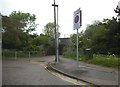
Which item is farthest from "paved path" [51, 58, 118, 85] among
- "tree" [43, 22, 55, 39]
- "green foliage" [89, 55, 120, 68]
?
"tree" [43, 22, 55, 39]

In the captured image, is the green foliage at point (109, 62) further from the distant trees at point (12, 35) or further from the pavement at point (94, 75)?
the distant trees at point (12, 35)

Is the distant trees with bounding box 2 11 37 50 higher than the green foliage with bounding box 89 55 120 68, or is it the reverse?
the distant trees with bounding box 2 11 37 50

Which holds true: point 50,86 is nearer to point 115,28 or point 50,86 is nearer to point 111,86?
point 111,86

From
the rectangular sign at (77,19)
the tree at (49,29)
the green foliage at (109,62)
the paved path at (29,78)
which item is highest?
the tree at (49,29)

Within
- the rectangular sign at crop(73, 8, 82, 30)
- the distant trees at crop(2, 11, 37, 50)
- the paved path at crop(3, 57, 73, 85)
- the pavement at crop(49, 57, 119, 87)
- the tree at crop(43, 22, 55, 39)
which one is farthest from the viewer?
the tree at crop(43, 22, 55, 39)

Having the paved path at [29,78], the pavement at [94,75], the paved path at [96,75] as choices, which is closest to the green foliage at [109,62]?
the pavement at [94,75]

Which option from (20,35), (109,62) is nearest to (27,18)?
(20,35)

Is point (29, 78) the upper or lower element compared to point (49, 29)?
lower

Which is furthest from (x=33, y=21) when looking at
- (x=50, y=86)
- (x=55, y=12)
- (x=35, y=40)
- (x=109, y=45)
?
(x=50, y=86)

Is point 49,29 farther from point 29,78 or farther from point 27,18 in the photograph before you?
point 29,78

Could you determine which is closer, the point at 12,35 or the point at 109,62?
the point at 109,62

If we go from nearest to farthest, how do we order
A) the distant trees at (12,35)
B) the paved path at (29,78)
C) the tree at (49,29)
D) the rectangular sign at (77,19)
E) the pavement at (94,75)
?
the paved path at (29,78), the pavement at (94,75), the rectangular sign at (77,19), the distant trees at (12,35), the tree at (49,29)

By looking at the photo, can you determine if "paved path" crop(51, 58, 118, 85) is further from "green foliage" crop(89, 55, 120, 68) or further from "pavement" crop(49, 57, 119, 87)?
"green foliage" crop(89, 55, 120, 68)

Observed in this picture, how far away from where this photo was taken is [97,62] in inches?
1208
